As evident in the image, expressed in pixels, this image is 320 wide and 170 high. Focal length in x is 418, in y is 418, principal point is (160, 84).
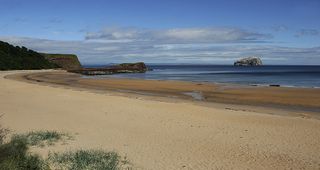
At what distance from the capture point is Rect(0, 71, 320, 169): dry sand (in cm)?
946

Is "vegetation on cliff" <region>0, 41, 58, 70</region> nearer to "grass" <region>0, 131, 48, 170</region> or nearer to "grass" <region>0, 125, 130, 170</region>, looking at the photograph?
"grass" <region>0, 125, 130, 170</region>

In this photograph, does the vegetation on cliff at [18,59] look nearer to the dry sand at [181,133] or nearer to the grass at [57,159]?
the dry sand at [181,133]

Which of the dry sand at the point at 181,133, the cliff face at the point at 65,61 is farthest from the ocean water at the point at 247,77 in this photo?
the cliff face at the point at 65,61

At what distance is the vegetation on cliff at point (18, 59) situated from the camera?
A: 3246 inches

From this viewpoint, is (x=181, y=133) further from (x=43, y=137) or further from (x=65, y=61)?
(x=65, y=61)

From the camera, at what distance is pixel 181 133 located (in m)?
12.5

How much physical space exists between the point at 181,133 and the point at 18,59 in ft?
271

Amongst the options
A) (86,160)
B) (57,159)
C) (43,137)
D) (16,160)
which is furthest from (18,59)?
(16,160)

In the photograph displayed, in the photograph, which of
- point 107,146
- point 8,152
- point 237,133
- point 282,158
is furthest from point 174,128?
point 8,152

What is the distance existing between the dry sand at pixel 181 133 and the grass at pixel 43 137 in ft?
1.49

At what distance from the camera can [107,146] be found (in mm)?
10680

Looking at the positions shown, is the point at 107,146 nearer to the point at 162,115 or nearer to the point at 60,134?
the point at 60,134

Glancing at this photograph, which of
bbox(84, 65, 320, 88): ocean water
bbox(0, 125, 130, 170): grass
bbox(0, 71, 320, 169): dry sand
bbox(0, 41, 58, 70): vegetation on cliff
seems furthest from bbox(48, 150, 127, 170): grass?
bbox(0, 41, 58, 70): vegetation on cliff

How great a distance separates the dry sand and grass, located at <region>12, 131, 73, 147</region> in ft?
1.49
